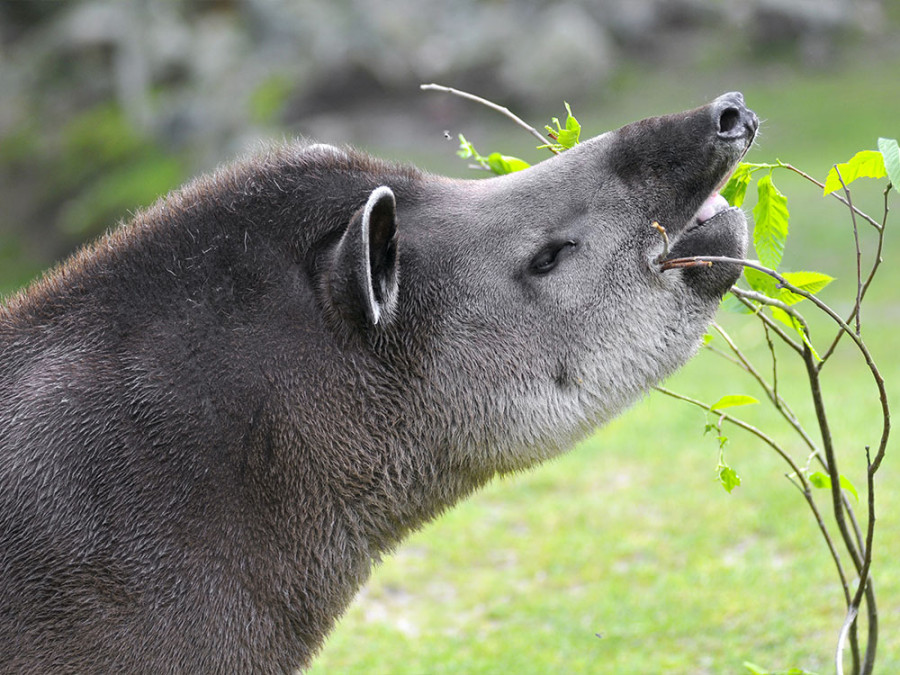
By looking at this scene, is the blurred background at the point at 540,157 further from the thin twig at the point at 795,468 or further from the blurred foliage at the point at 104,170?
the thin twig at the point at 795,468

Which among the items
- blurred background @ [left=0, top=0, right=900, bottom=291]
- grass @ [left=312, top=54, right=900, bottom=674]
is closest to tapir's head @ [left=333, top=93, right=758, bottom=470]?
grass @ [left=312, top=54, right=900, bottom=674]

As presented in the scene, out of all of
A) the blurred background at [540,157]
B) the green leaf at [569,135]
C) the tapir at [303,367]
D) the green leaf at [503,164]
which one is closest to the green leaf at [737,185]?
the tapir at [303,367]

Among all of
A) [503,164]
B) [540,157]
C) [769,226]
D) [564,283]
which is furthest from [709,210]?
[540,157]

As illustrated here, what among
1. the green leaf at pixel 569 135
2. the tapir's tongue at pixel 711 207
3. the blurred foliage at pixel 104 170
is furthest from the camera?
the blurred foliage at pixel 104 170

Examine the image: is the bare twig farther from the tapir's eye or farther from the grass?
the grass

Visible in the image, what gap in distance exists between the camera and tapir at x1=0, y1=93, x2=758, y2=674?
281cm

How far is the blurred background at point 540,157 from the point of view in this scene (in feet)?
19.2

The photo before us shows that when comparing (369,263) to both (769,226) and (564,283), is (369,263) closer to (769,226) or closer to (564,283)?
(564,283)

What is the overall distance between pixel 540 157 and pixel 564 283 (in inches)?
650

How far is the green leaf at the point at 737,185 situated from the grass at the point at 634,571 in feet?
2.76

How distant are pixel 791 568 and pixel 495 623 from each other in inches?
69.1

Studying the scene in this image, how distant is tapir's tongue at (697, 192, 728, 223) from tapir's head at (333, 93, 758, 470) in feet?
0.12

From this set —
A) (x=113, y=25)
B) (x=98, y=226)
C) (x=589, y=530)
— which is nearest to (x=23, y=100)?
(x=113, y=25)

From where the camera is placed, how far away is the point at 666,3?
28031mm
